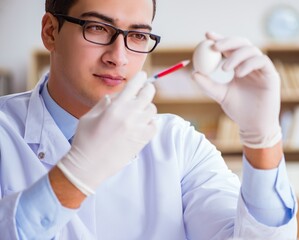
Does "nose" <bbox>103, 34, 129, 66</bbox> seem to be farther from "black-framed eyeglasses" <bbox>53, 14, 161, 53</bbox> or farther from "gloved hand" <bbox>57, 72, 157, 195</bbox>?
"gloved hand" <bbox>57, 72, 157, 195</bbox>

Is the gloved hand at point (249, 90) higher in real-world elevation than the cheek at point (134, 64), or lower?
higher

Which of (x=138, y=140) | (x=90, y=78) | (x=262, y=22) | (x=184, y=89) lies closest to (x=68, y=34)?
(x=90, y=78)

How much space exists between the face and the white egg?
347mm

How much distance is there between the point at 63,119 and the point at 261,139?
2.00ft

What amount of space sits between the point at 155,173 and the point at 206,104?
303 centimetres

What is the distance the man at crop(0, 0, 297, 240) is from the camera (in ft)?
3.39

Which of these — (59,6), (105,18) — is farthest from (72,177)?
(59,6)

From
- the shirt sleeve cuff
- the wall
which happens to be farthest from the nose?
the wall

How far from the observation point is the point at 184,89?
428 cm

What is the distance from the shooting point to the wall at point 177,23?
171 inches

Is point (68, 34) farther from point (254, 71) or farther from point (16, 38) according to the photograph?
point (16, 38)

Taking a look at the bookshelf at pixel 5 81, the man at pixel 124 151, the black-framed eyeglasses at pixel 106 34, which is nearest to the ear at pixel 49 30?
the man at pixel 124 151

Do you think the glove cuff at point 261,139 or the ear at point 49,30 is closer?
the glove cuff at point 261,139

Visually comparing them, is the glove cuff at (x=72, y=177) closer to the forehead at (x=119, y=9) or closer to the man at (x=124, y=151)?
the man at (x=124, y=151)
